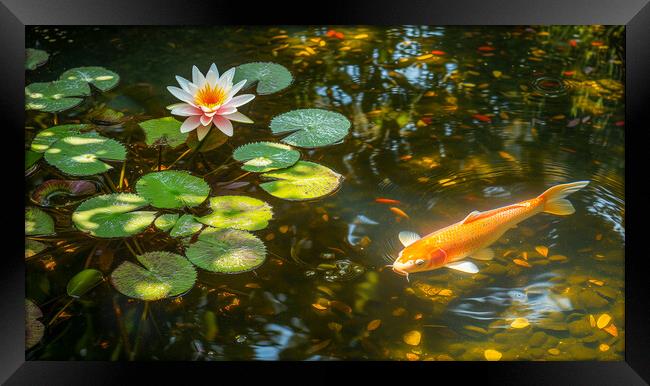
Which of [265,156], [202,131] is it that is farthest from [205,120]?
[265,156]

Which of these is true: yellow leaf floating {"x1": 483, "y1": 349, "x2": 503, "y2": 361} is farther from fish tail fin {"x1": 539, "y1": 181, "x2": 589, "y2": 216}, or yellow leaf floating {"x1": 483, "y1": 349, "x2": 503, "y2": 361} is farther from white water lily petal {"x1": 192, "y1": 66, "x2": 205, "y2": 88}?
white water lily petal {"x1": 192, "y1": 66, "x2": 205, "y2": 88}

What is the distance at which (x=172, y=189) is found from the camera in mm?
1495

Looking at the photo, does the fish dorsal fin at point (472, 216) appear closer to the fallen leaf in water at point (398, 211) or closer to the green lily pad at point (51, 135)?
the fallen leaf in water at point (398, 211)

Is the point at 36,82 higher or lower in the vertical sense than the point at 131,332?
higher

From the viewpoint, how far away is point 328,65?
1548 mm

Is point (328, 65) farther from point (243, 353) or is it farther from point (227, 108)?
point (243, 353)

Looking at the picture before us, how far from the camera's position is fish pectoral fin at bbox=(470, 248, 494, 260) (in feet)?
4.77

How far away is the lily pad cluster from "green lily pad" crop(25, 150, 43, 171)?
11 centimetres

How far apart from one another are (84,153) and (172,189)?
245 millimetres

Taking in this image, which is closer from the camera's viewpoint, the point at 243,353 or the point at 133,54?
the point at 243,353

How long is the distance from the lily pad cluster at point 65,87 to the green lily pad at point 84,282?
1.38ft
